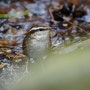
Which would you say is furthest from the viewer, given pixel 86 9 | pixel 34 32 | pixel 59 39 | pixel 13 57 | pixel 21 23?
pixel 86 9

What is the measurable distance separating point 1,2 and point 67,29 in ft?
8.28

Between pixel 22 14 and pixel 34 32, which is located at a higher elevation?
pixel 22 14

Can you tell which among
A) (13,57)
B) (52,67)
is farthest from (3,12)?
(52,67)

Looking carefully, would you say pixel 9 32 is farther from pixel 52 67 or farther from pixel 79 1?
pixel 52 67

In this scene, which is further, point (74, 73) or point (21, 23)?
point (21, 23)

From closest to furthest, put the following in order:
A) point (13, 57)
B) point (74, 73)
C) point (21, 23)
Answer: point (74, 73) < point (13, 57) < point (21, 23)

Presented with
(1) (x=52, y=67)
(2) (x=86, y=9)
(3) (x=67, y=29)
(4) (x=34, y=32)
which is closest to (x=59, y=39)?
(3) (x=67, y=29)

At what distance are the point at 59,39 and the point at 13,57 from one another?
4.06 ft

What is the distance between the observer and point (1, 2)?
10.4m

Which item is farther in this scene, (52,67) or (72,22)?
(72,22)

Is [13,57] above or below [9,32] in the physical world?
below

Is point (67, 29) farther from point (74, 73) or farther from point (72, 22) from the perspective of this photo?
point (74, 73)

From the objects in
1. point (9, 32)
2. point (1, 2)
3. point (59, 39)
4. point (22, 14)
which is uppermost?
point (1, 2)

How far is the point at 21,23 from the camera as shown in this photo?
920 cm
